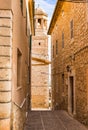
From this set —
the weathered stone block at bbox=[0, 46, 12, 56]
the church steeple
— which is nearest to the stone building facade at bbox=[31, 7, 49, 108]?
the church steeple

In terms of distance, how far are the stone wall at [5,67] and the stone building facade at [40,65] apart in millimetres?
24982

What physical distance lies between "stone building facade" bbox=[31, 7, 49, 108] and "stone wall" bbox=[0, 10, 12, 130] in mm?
24982

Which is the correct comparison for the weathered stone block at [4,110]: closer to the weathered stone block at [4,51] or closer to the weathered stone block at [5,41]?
the weathered stone block at [4,51]

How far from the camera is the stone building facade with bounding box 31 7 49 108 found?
32.0 metres

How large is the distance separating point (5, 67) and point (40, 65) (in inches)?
1105

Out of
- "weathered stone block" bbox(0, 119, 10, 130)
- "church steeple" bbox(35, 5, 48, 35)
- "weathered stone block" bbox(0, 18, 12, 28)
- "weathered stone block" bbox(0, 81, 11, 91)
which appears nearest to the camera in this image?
"weathered stone block" bbox(0, 119, 10, 130)

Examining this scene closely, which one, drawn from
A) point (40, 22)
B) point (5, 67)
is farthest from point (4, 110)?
point (40, 22)

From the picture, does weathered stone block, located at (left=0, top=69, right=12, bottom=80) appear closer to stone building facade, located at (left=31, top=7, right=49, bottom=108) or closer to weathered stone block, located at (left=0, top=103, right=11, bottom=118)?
weathered stone block, located at (left=0, top=103, right=11, bottom=118)

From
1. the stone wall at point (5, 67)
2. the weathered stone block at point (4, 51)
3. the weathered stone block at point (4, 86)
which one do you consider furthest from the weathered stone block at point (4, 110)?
the weathered stone block at point (4, 51)

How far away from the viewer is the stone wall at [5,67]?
5.05m

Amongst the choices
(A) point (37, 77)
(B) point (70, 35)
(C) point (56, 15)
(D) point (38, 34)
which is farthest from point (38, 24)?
(B) point (70, 35)

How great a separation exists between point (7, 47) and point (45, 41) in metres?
30.3

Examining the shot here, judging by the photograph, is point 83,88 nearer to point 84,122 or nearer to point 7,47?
point 84,122

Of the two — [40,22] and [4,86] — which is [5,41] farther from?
[40,22]
